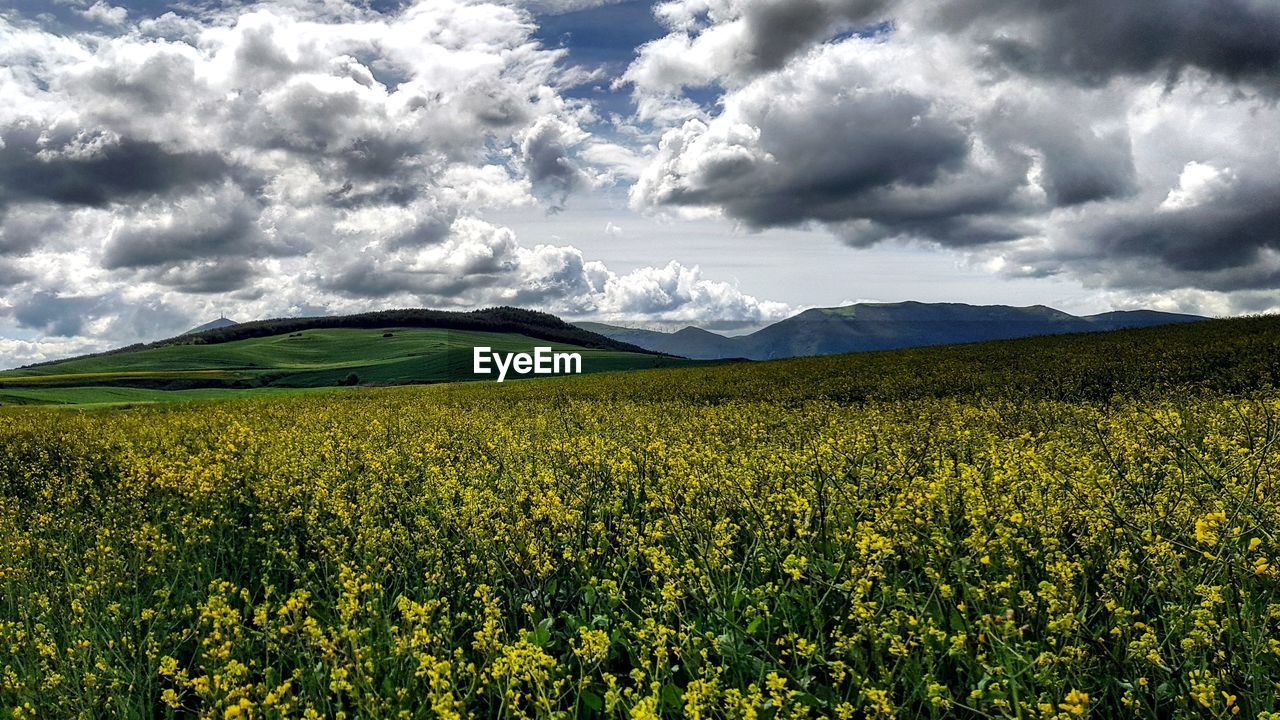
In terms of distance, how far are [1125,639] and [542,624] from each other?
3233mm

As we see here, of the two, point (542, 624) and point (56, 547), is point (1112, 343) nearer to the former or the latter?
point (542, 624)

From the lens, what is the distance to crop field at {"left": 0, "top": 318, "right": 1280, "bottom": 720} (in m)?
3.22

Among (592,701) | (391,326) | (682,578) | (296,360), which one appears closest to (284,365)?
(296,360)

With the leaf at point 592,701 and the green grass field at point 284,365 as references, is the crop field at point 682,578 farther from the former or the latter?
the green grass field at point 284,365

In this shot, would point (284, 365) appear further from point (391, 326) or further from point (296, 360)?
point (391, 326)

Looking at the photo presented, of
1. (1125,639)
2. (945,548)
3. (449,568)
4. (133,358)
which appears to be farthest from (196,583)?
(133,358)

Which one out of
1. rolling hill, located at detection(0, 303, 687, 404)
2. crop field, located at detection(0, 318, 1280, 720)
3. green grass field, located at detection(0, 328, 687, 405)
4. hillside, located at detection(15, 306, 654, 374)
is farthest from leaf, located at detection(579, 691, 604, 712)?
hillside, located at detection(15, 306, 654, 374)

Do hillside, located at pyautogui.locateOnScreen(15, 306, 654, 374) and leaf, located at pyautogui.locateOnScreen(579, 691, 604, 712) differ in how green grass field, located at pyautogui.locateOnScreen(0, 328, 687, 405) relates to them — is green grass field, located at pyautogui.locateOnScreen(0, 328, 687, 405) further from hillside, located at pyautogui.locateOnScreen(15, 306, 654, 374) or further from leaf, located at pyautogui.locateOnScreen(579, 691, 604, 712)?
leaf, located at pyautogui.locateOnScreen(579, 691, 604, 712)

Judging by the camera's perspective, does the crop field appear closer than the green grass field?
Yes

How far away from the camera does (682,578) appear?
170 inches

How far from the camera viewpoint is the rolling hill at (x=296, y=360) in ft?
237

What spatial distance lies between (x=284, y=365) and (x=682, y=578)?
13172 cm

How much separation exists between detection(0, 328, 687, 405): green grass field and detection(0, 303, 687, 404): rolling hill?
0.61 feet

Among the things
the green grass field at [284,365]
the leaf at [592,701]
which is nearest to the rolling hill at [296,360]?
the green grass field at [284,365]
